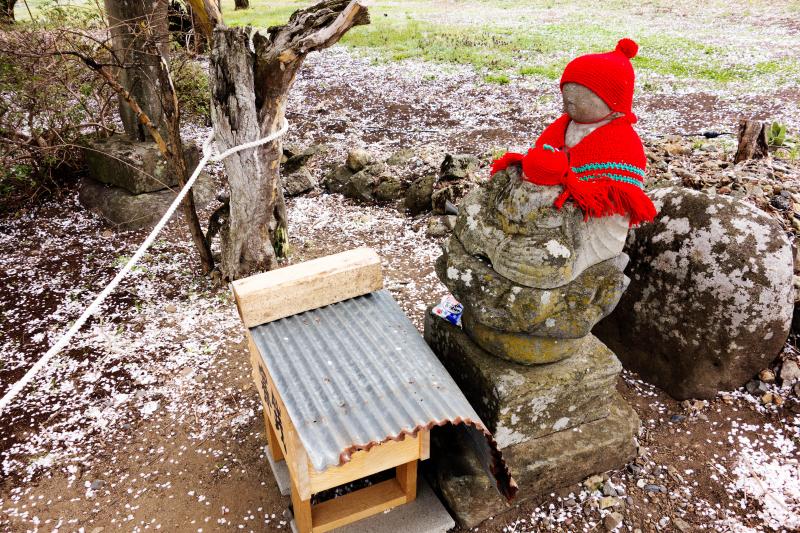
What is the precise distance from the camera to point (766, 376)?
3988 mm

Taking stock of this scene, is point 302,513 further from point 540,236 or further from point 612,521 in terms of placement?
point 540,236

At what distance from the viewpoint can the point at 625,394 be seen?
4.07 metres

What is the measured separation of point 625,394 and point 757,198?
8.25ft

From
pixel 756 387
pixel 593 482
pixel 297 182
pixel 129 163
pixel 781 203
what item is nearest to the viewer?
pixel 593 482

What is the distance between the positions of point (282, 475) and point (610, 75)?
2.89 metres

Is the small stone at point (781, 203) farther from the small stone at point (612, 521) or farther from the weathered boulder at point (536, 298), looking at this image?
the small stone at point (612, 521)

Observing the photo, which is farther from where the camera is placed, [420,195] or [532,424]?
[420,195]

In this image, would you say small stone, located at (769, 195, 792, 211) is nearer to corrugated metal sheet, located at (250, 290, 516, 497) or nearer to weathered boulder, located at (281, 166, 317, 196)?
corrugated metal sheet, located at (250, 290, 516, 497)

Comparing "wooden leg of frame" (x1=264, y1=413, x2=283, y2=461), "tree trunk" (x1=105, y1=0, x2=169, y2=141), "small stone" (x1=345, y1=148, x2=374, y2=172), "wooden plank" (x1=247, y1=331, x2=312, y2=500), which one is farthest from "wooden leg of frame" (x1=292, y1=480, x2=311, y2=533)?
"small stone" (x1=345, y1=148, x2=374, y2=172)

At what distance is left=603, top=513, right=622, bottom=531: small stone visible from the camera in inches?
124

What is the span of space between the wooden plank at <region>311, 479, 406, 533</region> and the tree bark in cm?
526

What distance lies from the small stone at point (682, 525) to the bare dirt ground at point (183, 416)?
0.05 feet

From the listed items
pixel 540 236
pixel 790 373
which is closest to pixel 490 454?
pixel 540 236

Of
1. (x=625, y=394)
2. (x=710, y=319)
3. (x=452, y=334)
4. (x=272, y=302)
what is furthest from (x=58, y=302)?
(x=710, y=319)
